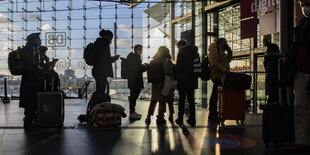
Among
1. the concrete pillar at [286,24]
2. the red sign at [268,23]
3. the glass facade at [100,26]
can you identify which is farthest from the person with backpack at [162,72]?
the glass facade at [100,26]

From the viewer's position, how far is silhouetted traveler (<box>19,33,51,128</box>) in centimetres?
358

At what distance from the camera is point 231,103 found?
388 cm

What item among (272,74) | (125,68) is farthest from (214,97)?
(125,68)

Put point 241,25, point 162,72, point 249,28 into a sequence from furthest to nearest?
1. point 241,25
2. point 249,28
3. point 162,72

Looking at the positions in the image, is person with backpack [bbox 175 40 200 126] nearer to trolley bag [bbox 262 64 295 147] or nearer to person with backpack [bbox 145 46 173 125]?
person with backpack [bbox 145 46 173 125]

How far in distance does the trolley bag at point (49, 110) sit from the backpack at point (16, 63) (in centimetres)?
40

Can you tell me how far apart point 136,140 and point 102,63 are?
4.64 ft

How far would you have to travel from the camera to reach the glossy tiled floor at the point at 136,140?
8.21ft

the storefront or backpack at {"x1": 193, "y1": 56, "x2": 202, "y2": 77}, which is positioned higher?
the storefront

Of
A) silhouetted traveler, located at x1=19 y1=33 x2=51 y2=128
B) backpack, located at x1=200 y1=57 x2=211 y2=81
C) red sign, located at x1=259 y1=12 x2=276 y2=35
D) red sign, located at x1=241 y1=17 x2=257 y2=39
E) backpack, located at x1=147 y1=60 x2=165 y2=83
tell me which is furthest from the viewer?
red sign, located at x1=241 y1=17 x2=257 y2=39

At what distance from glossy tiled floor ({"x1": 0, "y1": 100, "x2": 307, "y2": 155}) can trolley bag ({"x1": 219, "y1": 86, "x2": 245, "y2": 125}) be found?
0.15 meters

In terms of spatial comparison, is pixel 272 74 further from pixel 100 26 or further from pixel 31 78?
pixel 100 26

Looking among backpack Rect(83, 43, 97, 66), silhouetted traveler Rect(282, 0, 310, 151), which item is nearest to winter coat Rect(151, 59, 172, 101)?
backpack Rect(83, 43, 97, 66)

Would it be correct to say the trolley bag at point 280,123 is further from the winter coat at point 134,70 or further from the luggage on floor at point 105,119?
the winter coat at point 134,70
